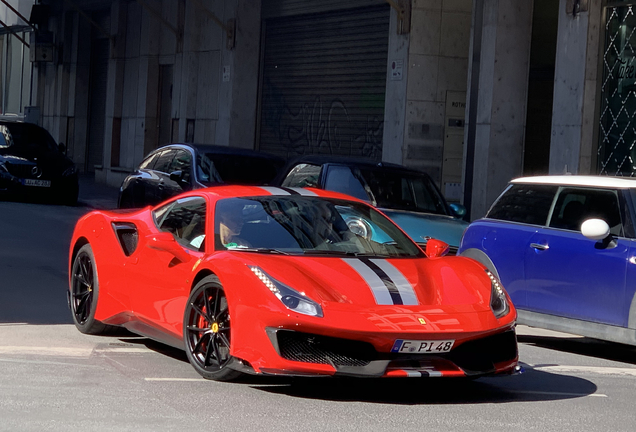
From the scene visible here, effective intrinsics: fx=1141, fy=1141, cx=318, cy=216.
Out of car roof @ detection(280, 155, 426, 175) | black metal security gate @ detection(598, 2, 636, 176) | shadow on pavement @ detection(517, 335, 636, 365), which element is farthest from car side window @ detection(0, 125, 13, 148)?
shadow on pavement @ detection(517, 335, 636, 365)

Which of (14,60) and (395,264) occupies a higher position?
(14,60)

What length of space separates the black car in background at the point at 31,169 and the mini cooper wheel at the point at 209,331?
1557cm

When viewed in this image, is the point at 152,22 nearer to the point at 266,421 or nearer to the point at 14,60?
the point at 14,60

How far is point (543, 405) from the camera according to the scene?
257 inches

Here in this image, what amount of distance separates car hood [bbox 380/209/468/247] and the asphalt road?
9.14 feet

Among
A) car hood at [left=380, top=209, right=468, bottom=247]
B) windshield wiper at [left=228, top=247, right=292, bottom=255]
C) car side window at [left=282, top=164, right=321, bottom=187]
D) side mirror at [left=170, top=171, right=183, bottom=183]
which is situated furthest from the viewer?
side mirror at [left=170, top=171, right=183, bottom=183]

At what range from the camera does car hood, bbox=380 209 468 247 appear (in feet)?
38.4

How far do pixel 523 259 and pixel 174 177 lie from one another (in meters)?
6.16

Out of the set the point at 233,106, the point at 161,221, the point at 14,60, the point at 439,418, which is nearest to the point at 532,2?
the point at 233,106

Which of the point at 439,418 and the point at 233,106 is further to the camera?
the point at 233,106

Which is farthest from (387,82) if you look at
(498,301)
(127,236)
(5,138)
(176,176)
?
(498,301)

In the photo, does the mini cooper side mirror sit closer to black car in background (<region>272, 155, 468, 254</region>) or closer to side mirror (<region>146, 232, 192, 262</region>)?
side mirror (<region>146, 232, 192, 262</region>)

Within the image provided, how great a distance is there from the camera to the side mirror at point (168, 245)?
7240mm

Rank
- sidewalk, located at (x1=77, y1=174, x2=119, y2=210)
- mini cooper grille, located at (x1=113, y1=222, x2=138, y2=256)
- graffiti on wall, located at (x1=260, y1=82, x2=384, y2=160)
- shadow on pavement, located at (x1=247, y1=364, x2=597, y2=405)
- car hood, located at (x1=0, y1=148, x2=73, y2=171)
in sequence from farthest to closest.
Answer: sidewalk, located at (x1=77, y1=174, x2=119, y2=210) < car hood, located at (x1=0, y1=148, x2=73, y2=171) < graffiti on wall, located at (x1=260, y1=82, x2=384, y2=160) < mini cooper grille, located at (x1=113, y1=222, x2=138, y2=256) < shadow on pavement, located at (x1=247, y1=364, x2=597, y2=405)
